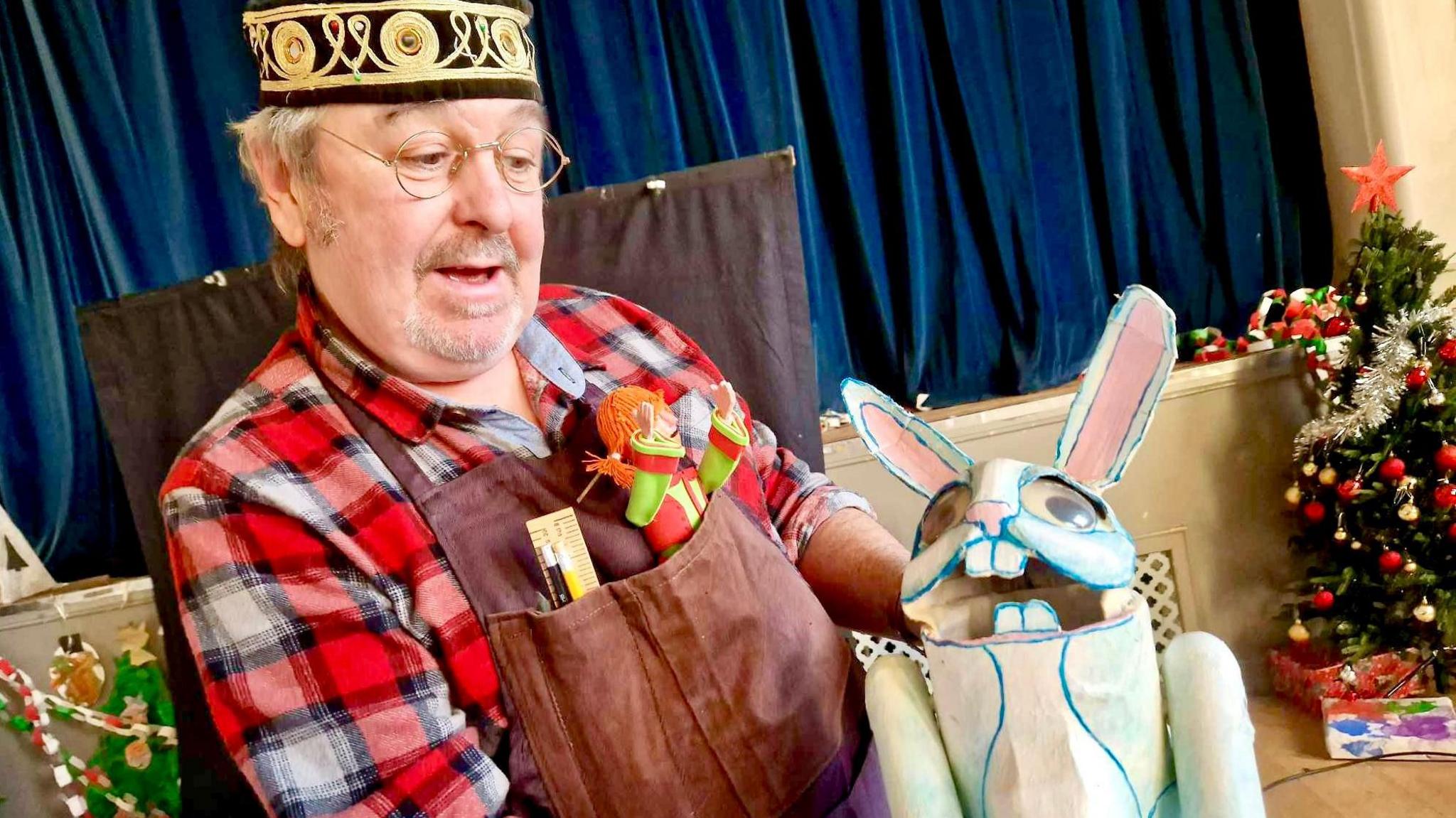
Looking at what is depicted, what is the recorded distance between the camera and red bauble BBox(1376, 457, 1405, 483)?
1.50 metres

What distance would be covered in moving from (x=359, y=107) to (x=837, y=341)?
3.65 feet

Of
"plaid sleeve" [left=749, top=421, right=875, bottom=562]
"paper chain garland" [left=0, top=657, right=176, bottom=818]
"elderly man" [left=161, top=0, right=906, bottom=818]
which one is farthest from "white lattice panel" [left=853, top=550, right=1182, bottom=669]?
"paper chain garland" [left=0, top=657, right=176, bottom=818]

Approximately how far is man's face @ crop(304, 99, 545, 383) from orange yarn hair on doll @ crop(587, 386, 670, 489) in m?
0.15

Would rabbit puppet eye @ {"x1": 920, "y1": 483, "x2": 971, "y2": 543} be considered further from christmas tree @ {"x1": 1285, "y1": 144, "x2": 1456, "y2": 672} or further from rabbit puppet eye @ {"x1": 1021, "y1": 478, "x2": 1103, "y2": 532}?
christmas tree @ {"x1": 1285, "y1": 144, "x2": 1456, "y2": 672}

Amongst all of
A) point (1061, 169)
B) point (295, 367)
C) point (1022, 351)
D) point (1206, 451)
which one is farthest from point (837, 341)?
point (295, 367)

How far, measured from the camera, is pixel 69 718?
156 cm

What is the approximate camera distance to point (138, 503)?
125 cm

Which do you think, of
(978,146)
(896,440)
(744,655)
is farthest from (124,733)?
(978,146)

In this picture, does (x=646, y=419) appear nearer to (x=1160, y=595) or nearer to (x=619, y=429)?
(x=619, y=429)

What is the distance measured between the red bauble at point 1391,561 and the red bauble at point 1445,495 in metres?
0.10

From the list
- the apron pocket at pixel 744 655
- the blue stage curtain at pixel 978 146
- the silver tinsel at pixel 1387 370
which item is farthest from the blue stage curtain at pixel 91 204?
the silver tinsel at pixel 1387 370

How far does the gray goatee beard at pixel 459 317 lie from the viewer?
94 cm

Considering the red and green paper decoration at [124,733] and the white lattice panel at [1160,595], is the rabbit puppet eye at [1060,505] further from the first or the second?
the red and green paper decoration at [124,733]

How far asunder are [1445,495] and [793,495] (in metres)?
1.05
